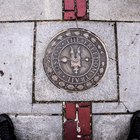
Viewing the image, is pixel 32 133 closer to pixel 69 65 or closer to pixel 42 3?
pixel 69 65

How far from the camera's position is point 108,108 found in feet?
12.0

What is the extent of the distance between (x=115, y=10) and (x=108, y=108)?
111 cm

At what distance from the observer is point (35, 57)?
374 cm

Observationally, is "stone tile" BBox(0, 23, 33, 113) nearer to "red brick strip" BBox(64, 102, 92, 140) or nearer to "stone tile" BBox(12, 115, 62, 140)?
"stone tile" BBox(12, 115, 62, 140)

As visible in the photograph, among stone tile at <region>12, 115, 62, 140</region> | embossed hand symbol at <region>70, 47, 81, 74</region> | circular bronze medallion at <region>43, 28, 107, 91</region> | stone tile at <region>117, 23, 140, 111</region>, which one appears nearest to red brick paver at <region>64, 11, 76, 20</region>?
circular bronze medallion at <region>43, 28, 107, 91</region>

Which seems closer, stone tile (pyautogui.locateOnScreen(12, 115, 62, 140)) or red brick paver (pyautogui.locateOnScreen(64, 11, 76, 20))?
stone tile (pyautogui.locateOnScreen(12, 115, 62, 140))

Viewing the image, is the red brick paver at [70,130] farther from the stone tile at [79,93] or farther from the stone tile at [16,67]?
the stone tile at [16,67]

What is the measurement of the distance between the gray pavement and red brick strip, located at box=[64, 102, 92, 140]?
0.05 m

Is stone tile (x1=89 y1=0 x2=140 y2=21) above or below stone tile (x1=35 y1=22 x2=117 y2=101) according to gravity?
above

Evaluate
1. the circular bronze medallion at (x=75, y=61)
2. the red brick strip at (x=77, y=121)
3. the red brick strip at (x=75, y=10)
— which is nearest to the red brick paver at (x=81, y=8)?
the red brick strip at (x=75, y=10)

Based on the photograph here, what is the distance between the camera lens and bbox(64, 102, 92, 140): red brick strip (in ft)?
11.9

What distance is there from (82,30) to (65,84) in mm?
632

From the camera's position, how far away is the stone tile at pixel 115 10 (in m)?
3.82

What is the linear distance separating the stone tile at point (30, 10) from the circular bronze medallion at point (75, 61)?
29cm
